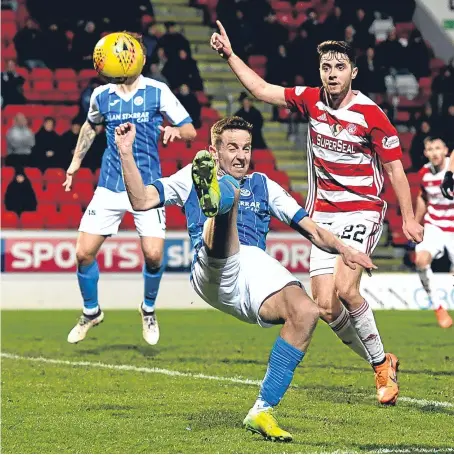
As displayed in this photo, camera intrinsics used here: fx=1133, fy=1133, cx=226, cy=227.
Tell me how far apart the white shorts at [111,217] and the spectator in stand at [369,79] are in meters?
11.6

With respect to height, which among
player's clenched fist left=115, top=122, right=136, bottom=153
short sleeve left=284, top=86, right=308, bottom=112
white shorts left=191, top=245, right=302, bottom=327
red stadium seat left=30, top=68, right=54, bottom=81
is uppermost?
player's clenched fist left=115, top=122, right=136, bottom=153

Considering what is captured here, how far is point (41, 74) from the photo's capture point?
20.9m

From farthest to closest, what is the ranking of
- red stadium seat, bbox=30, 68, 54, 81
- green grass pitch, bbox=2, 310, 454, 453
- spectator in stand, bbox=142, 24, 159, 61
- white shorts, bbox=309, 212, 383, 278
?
red stadium seat, bbox=30, 68, 54, 81 < spectator in stand, bbox=142, 24, 159, 61 < white shorts, bbox=309, 212, 383, 278 < green grass pitch, bbox=2, 310, 454, 453

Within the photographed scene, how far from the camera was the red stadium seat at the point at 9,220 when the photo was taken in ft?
57.9

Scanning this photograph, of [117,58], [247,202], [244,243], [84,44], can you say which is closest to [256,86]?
[117,58]

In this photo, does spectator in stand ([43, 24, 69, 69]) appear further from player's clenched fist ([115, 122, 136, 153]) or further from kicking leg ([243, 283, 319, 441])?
kicking leg ([243, 283, 319, 441])

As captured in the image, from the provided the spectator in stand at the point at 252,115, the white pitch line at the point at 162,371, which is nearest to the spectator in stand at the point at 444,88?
the spectator in stand at the point at 252,115

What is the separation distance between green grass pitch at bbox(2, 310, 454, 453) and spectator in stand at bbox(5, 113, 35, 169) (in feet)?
21.1

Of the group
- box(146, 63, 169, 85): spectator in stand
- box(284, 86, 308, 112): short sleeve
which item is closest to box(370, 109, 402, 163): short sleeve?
box(284, 86, 308, 112): short sleeve

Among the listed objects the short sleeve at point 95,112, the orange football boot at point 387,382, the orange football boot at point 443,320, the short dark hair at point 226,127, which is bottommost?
the orange football boot at point 443,320

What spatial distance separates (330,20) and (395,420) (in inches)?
633

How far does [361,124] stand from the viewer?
7699 mm

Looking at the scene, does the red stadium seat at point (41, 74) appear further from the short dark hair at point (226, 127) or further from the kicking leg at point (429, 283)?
the short dark hair at point (226, 127)

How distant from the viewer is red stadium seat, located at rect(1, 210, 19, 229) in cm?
1764
